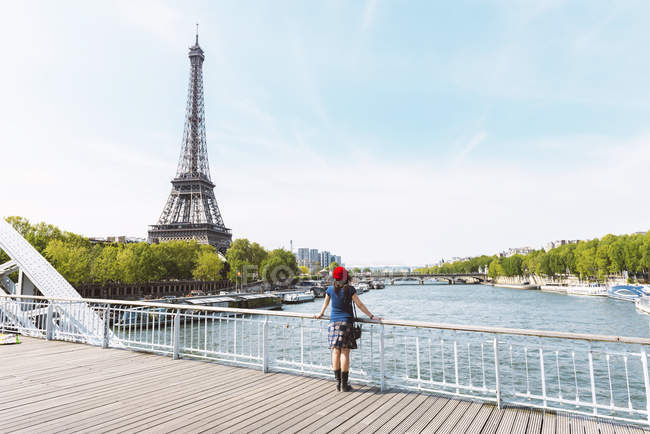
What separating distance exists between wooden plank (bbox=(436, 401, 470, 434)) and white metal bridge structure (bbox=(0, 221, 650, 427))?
213mm

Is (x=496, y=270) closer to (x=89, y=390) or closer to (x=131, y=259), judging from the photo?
(x=131, y=259)

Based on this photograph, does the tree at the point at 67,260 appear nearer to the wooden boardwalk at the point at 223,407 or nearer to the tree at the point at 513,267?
the wooden boardwalk at the point at 223,407

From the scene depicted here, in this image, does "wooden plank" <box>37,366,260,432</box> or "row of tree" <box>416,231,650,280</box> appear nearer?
"wooden plank" <box>37,366,260,432</box>

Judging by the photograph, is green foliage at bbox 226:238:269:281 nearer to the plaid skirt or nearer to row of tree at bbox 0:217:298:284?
row of tree at bbox 0:217:298:284

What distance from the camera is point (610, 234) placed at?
76.5m

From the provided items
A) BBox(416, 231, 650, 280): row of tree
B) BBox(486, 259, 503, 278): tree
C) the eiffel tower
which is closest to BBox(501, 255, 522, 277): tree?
BBox(416, 231, 650, 280): row of tree

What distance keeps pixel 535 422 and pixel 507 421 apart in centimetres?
31

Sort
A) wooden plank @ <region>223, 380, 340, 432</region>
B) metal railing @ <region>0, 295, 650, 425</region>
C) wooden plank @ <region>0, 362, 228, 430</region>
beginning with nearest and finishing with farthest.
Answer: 1. wooden plank @ <region>223, 380, 340, 432</region>
2. wooden plank @ <region>0, 362, 228, 430</region>
3. metal railing @ <region>0, 295, 650, 425</region>

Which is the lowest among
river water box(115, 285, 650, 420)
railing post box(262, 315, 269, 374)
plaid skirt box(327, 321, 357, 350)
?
river water box(115, 285, 650, 420)

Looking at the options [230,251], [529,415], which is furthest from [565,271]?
[529,415]

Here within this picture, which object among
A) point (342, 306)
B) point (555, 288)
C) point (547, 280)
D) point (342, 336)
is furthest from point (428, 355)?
point (547, 280)

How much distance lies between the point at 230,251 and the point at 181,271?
1789 centimetres

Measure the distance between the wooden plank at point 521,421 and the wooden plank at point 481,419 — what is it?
30cm

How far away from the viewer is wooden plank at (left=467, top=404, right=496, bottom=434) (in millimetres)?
4301
